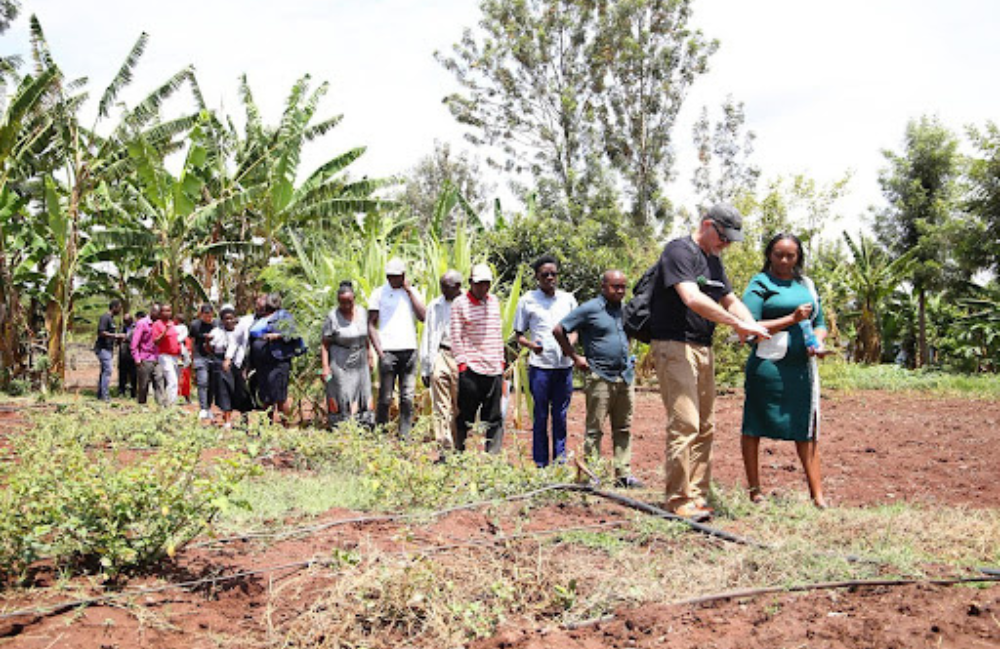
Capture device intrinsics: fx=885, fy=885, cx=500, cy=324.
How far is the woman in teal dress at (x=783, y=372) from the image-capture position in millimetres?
5520

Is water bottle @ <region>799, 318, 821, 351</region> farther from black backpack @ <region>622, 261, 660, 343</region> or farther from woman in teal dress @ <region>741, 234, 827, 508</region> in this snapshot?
black backpack @ <region>622, 261, 660, 343</region>

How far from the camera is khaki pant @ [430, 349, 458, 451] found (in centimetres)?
723

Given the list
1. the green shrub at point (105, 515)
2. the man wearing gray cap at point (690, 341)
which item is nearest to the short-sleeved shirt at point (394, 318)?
the man wearing gray cap at point (690, 341)

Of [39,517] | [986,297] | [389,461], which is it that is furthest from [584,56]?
[39,517]

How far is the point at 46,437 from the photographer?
6426mm

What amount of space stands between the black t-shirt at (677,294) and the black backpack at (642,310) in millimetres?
58

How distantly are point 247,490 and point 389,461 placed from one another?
3.23 ft

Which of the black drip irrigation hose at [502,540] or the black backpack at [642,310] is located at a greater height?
the black backpack at [642,310]

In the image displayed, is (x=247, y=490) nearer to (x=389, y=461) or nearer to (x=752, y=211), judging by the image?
(x=389, y=461)

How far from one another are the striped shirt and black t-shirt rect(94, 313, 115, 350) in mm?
9480

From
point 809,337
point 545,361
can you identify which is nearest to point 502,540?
point 809,337

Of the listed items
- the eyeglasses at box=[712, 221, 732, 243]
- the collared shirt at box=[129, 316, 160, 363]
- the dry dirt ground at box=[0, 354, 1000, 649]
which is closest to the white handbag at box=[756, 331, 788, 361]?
the eyeglasses at box=[712, 221, 732, 243]

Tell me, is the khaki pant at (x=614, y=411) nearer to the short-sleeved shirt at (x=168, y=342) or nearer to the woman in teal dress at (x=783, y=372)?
the woman in teal dress at (x=783, y=372)

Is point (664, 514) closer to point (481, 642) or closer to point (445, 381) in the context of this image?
point (481, 642)
